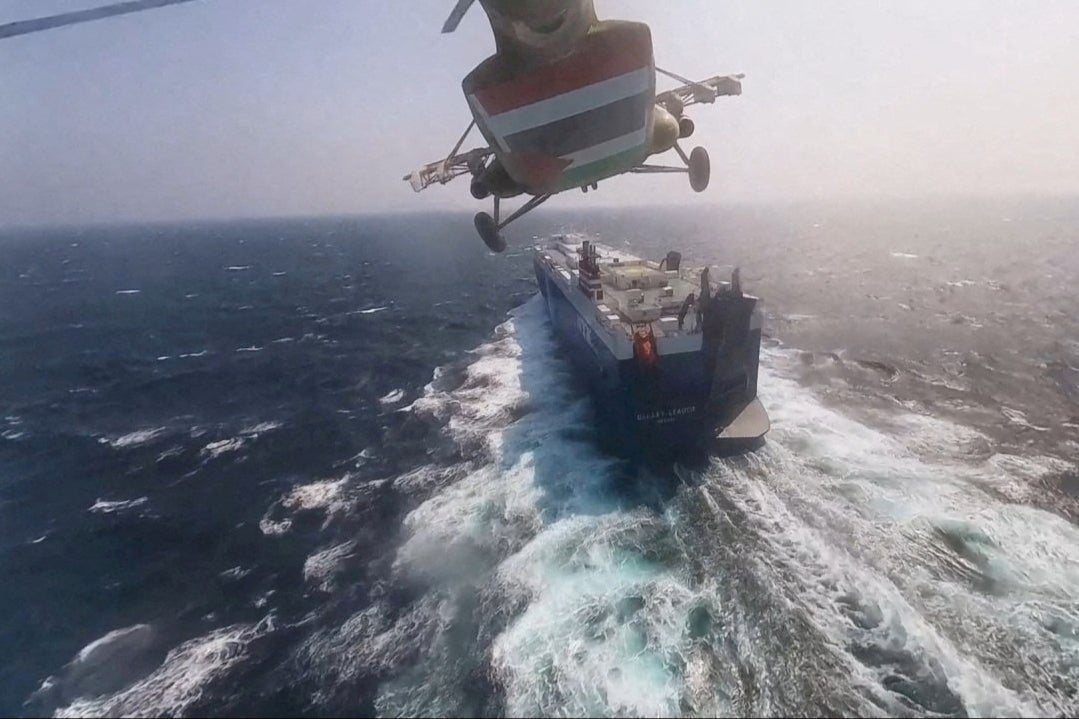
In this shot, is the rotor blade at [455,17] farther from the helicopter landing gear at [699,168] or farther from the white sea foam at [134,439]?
the white sea foam at [134,439]

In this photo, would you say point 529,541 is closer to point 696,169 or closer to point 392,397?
point 696,169

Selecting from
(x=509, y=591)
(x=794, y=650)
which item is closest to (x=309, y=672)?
(x=509, y=591)

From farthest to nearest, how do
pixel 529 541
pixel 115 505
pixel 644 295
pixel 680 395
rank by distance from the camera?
1. pixel 644 295
2. pixel 680 395
3. pixel 115 505
4. pixel 529 541

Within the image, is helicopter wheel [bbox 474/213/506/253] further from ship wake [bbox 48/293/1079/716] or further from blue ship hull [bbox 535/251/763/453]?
blue ship hull [bbox 535/251/763/453]

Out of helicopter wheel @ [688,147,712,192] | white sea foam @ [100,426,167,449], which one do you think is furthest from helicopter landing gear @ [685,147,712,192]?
white sea foam @ [100,426,167,449]

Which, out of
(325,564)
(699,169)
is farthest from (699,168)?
(325,564)
